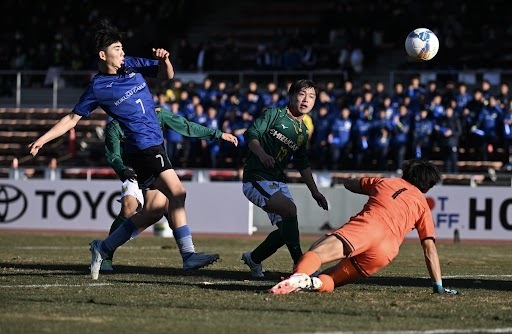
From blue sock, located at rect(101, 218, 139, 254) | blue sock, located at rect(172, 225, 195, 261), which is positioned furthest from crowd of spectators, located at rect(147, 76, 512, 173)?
blue sock, located at rect(172, 225, 195, 261)

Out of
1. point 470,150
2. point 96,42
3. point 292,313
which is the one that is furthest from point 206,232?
point 292,313

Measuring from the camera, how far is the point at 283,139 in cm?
1154

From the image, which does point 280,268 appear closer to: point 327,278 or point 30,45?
point 327,278

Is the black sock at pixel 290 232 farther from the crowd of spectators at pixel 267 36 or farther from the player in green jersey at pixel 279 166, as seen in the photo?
the crowd of spectators at pixel 267 36

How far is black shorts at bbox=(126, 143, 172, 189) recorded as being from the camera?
430 inches

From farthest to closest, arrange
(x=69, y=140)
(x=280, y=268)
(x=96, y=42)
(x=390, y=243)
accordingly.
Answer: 1. (x=69, y=140)
2. (x=280, y=268)
3. (x=96, y=42)
4. (x=390, y=243)

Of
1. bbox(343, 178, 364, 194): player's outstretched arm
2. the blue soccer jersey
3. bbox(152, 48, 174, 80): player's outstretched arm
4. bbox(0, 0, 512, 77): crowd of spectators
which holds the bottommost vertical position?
bbox(343, 178, 364, 194): player's outstretched arm

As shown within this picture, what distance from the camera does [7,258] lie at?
14273 millimetres

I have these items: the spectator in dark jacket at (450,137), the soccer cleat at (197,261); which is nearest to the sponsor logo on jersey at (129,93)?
the soccer cleat at (197,261)

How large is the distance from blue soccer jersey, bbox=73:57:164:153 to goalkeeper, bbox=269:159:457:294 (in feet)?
7.43

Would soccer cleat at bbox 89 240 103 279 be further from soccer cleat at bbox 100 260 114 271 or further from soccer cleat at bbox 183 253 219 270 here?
soccer cleat at bbox 100 260 114 271

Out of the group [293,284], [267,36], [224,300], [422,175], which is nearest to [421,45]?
[422,175]

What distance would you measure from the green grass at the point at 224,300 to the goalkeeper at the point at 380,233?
0.76 feet

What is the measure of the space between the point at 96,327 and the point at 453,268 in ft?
23.0
